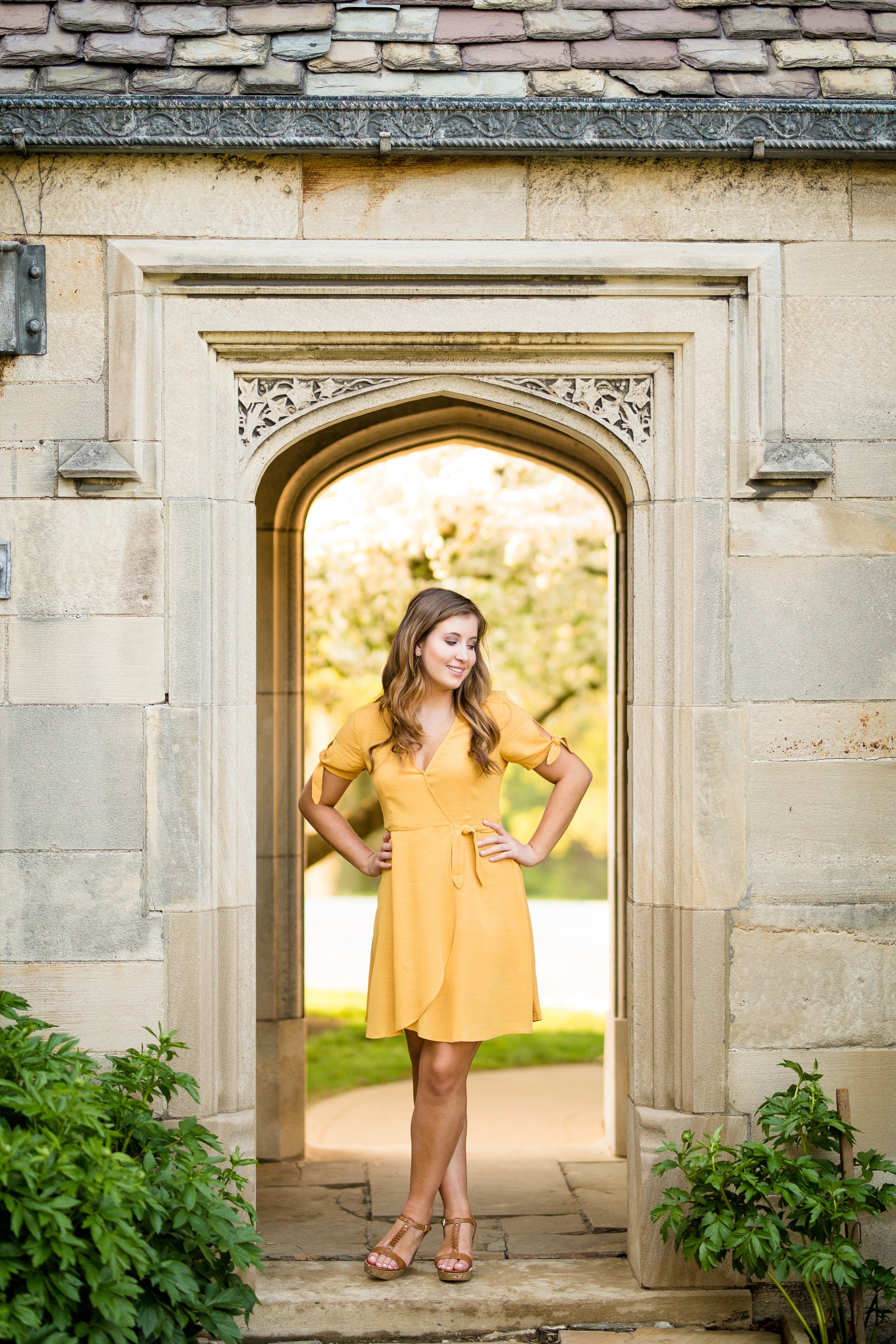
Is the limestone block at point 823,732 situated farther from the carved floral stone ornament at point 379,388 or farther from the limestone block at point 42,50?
the limestone block at point 42,50

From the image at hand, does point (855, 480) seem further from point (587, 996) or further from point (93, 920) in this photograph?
point (587, 996)

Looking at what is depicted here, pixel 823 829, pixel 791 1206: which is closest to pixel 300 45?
pixel 823 829

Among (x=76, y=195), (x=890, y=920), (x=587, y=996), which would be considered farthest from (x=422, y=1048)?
(x=587, y=996)

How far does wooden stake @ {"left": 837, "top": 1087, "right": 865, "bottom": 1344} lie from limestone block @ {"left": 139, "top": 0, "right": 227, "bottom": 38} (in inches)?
146

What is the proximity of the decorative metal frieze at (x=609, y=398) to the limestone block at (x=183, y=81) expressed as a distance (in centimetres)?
118

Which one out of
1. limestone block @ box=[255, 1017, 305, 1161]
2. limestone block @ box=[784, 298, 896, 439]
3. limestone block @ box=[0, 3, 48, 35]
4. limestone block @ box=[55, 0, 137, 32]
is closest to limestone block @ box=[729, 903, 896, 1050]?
limestone block @ box=[784, 298, 896, 439]

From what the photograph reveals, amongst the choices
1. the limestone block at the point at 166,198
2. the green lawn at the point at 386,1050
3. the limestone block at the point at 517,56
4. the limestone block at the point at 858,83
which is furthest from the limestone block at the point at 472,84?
the green lawn at the point at 386,1050

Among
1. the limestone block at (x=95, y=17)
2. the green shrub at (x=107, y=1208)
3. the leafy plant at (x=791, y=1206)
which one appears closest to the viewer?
the green shrub at (x=107, y=1208)

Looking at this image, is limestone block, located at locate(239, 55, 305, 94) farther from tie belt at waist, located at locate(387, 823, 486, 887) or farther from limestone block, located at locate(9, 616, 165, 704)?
tie belt at waist, located at locate(387, 823, 486, 887)

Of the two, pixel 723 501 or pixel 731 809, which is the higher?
pixel 723 501

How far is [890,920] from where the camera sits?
12.5 ft

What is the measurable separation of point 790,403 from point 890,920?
1.64 m

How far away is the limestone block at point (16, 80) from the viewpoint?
12.3ft

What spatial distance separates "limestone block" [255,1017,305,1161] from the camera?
17.0 ft
